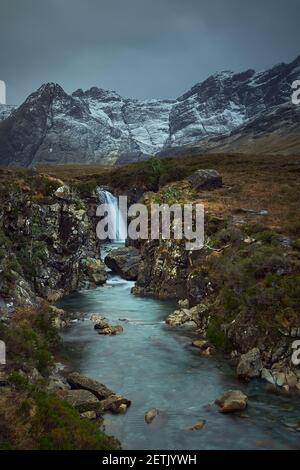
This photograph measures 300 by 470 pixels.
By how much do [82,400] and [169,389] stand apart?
207 inches

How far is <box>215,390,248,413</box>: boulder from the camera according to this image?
22.4 meters

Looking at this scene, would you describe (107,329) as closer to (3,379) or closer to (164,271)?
(164,271)

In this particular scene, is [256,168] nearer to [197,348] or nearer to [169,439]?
[197,348]

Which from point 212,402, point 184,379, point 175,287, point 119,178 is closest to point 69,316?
point 175,287

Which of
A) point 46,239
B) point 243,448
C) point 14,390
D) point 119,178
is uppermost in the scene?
point 119,178

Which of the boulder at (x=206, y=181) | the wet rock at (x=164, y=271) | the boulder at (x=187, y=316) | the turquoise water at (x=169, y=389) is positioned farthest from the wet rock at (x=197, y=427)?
the boulder at (x=206, y=181)

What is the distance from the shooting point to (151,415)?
21.6 metres

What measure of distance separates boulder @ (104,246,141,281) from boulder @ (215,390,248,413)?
3591 centimetres

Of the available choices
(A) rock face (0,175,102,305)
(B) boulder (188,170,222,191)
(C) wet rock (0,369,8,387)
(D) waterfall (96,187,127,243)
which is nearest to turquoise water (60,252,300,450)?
(C) wet rock (0,369,8,387)

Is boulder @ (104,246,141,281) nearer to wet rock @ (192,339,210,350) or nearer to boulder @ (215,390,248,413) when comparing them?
wet rock @ (192,339,210,350)

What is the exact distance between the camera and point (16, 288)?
122 feet

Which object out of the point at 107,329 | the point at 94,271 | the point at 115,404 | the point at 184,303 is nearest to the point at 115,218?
the point at 94,271

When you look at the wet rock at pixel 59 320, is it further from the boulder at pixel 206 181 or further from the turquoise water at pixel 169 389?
the boulder at pixel 206 181

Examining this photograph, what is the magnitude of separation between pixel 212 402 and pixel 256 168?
77934mm
